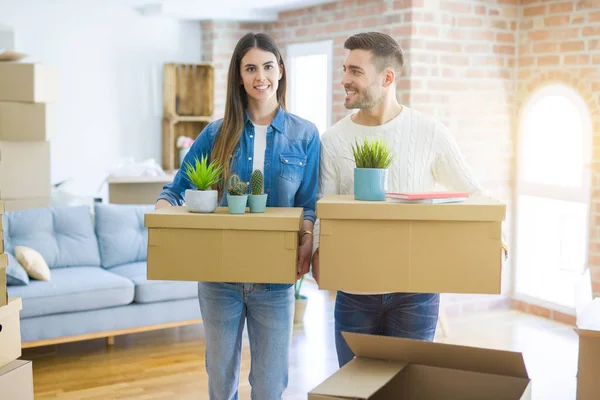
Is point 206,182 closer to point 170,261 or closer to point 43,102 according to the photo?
point 170,261

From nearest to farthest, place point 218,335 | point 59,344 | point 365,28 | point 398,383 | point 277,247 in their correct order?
point 398,383 → point 277,247 → point 218,335 → point 59,344 → point 365,28

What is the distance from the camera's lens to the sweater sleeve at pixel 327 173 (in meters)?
2.21

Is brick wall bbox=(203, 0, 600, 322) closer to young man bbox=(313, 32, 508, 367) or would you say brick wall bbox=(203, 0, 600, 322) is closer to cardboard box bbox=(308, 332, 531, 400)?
young man bbox=(313, 32, 508, 367)

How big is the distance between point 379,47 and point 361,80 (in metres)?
0.10

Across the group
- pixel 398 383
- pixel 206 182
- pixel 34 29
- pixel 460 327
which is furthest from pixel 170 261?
pixel 34 29

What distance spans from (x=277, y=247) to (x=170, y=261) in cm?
28

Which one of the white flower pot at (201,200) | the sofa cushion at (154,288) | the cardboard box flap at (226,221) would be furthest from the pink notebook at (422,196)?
the sofa cushion at (154,288)

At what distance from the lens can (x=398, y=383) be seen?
5.21 ft

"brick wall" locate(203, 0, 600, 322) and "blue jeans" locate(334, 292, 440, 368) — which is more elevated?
"brick wall" locate(203, 0, 600, 322)

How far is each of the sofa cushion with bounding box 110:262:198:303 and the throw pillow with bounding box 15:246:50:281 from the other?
0.49 m

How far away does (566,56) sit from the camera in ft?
15.9

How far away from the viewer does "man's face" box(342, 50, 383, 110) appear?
6.93 feet

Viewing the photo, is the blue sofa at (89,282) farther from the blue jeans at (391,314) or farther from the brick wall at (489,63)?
the blue jeans at (391,314)

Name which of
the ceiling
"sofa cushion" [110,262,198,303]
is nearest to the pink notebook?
"sofa cushion" [110,262,198,303]
